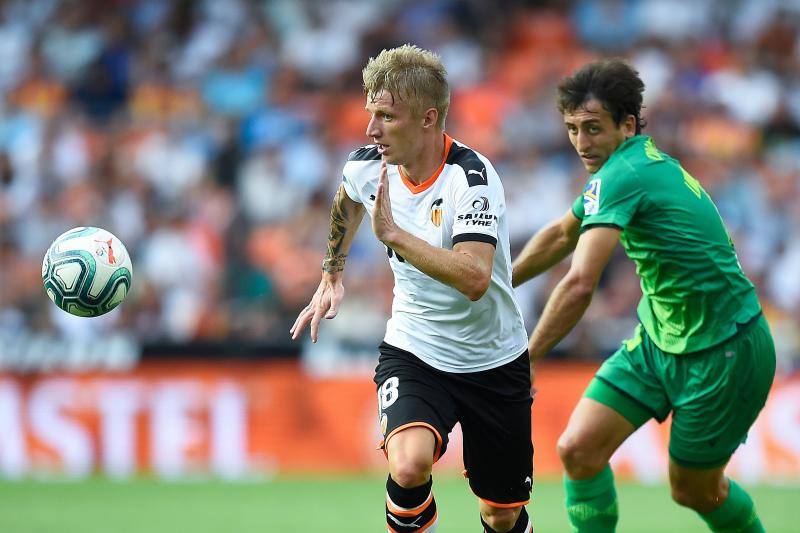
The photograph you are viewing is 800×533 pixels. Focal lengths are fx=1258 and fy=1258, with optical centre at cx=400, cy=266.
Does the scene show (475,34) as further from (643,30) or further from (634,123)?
(634,123)

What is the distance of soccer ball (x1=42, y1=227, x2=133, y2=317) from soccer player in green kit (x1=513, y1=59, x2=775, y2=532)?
7.44 feet

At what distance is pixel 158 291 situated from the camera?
13.7 meters

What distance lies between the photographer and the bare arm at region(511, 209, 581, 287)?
6.86 metres

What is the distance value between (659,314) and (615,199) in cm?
72

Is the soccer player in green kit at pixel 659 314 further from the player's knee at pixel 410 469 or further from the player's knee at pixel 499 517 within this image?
the player's knee at pixel 410 469

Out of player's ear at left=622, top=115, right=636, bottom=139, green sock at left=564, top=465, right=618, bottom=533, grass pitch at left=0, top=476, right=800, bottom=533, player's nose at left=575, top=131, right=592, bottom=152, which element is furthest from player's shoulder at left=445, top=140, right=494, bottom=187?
grass pitch at left=0, top=476, right=800, bottom=533

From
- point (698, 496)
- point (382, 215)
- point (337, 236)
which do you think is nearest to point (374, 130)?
point (382, 215)

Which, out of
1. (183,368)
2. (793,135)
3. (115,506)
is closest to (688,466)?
(115,506)

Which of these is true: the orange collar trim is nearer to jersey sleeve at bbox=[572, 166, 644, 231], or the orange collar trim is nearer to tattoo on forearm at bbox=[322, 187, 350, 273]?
tattoo on forearm at bbox=[322, 187, 350, 273]

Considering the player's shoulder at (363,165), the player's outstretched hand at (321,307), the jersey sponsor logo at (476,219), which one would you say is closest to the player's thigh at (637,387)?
the jersey sponsor logo at (476,219)

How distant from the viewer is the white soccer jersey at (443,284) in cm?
607

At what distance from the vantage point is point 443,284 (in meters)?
6.23

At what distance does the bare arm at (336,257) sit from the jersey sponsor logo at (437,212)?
748 millimetres

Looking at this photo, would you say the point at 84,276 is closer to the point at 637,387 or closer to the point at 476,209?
the point at 476,209
